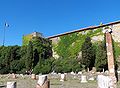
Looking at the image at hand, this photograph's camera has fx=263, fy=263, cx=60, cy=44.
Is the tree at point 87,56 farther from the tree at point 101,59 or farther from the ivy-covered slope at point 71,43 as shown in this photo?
the ivy-covered slope at point 71,43

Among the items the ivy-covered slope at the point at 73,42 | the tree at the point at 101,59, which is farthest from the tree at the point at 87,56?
the ivy-covered slope at the point at 73,42

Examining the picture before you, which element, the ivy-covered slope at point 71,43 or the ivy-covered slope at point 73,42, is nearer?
the ivy-covered slope at point 73,42

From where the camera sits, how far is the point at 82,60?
132ft

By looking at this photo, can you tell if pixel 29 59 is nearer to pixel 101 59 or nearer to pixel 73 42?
pixel 73 42

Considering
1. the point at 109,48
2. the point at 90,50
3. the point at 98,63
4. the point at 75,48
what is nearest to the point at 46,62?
the point at 75,48

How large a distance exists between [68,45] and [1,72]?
44.9 ft

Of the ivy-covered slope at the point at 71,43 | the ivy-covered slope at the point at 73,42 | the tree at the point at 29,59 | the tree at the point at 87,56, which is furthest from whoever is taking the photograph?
the ivy-covered slope at the point at 71,43

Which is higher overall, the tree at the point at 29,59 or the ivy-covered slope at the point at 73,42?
the ivy-covered slope at the point at 73,42

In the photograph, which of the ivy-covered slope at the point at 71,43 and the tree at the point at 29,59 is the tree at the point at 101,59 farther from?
the tree at the point at 29,59

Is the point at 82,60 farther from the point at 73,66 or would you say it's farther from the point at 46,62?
the point at 46,62

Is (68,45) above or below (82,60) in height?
above

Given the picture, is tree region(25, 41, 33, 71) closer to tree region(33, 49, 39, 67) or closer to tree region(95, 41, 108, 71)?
tree region(33, 49, 39, 67)

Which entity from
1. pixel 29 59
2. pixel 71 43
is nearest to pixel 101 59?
pixel 29 59

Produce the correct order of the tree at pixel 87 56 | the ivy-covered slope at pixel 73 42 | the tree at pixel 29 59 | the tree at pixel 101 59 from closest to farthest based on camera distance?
the tree at pixel 101 59, the tree at pixel 87 56, the tree at pixel 29 59, the ivy-covered slope at pixel 73 42
